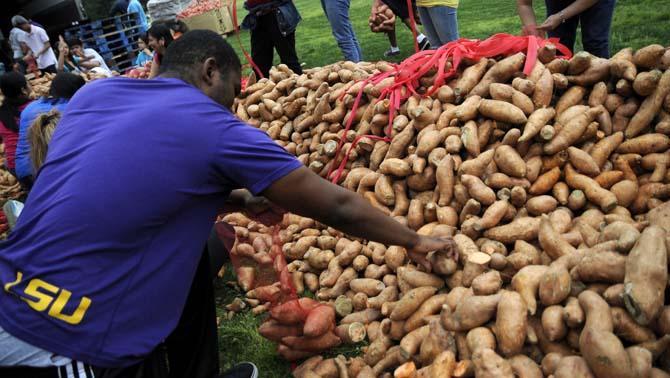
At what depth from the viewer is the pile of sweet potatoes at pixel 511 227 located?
1714 mm

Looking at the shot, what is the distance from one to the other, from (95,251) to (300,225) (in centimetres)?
190

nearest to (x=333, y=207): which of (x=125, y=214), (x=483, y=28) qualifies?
(x=125, y=214)

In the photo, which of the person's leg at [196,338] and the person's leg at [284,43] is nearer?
the person's leg at [196,338]

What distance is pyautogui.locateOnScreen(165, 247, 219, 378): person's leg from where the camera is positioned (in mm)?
2225

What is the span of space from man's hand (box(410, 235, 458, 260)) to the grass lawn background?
727mm

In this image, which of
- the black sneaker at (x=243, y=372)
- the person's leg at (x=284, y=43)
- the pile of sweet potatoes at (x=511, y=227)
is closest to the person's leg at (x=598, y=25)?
the pile of sweet potatoes at (x=511, y=227)

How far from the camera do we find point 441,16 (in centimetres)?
455

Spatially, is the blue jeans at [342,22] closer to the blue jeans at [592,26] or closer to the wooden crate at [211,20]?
the blue jeans at [592,26]

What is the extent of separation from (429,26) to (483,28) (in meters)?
3.19

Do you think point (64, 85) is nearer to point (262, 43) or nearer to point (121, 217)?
point (262, 43)

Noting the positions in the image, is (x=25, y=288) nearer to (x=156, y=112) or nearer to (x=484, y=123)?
(x=156, y=112)

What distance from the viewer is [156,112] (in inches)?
65.5

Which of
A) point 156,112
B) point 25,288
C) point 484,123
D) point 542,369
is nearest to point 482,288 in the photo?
point 542,369

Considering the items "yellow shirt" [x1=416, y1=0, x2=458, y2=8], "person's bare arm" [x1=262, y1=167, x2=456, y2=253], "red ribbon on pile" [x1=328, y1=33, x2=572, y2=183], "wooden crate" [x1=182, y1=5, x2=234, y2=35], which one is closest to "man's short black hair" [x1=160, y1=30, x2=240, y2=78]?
"person's bare arm" [x1=262, y1=167, x2=456, y2=253]
